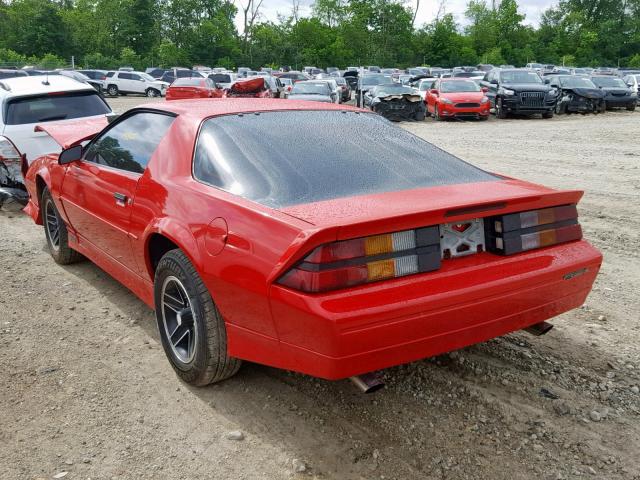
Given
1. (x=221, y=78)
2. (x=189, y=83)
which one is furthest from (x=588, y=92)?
(x=221, y=78)

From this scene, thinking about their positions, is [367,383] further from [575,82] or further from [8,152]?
[575,82]

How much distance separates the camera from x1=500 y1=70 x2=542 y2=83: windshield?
21.8 metres

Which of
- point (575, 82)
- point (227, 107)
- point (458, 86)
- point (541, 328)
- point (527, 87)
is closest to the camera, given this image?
point (541, 328)

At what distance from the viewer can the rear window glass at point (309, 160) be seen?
2.99 m

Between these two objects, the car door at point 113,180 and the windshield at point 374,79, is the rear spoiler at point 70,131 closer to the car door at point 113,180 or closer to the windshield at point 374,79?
the car door at point 113,180

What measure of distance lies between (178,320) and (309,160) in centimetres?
111

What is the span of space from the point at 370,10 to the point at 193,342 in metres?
87.4

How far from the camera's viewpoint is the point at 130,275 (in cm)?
397

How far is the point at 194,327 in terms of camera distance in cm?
319

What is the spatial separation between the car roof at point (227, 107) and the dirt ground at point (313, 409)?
4.74 ft

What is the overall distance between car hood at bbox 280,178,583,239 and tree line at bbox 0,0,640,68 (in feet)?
216

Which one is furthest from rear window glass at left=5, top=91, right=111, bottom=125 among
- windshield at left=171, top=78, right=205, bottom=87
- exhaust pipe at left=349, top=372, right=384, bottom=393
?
windshield at left=171, top=78, right=205, bottom=87

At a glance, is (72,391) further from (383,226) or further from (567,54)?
(567,54)

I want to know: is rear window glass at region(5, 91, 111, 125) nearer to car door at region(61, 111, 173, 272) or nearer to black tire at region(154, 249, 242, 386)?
car door at region(61, 111, 173, 272)
